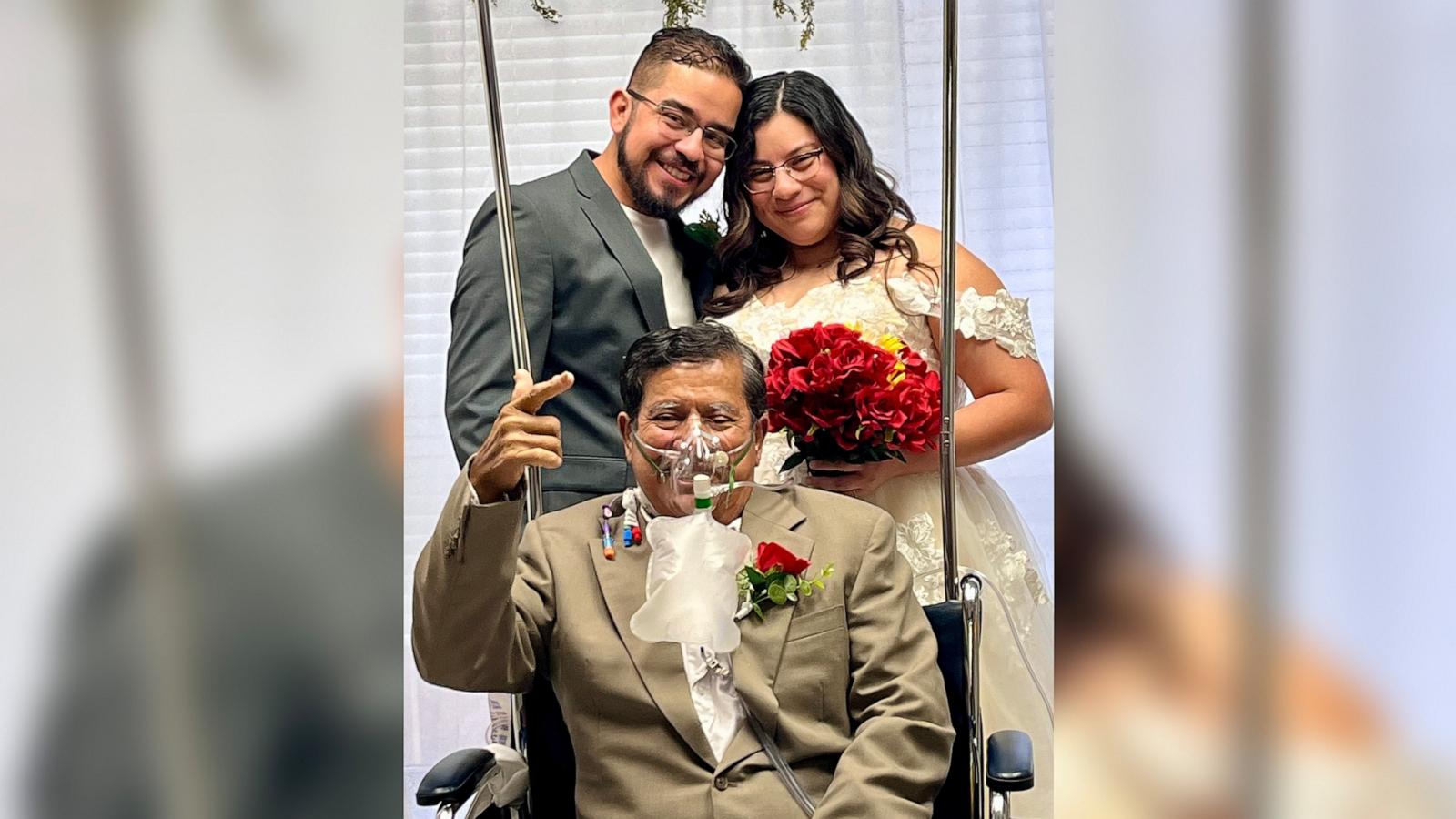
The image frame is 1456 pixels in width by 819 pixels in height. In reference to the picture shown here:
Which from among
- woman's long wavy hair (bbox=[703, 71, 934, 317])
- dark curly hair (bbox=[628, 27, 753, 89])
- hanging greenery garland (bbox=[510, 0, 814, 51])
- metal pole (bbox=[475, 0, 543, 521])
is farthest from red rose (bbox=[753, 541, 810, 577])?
hanging greenery garland (bbox=[510, 0, 814, 51])

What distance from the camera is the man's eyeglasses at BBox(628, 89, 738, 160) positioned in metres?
2.14

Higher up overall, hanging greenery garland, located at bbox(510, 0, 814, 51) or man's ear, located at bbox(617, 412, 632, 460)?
hanging greenery garland, located at bbox(510, 0, 814, 51)

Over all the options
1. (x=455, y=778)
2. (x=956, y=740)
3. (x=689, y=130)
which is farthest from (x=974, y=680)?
(x=689, y=130)

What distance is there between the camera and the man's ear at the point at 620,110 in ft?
7.26

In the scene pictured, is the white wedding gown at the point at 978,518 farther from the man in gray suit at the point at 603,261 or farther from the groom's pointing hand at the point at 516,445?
the groom's pointing hand at the point at 516,445

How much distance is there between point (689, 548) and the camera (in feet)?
5.03

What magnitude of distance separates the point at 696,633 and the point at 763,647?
17 centimetres

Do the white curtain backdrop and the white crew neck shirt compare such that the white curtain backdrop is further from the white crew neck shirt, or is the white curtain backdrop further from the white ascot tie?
the white ascot tie

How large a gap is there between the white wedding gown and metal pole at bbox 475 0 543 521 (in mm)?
432

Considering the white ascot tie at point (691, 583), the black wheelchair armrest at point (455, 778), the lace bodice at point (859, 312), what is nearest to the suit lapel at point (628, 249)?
the lace bodice at point (859, 312)

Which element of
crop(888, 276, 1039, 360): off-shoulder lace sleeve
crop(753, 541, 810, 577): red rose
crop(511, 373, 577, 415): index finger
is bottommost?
crop(753, 541, 810, 577): red rose
